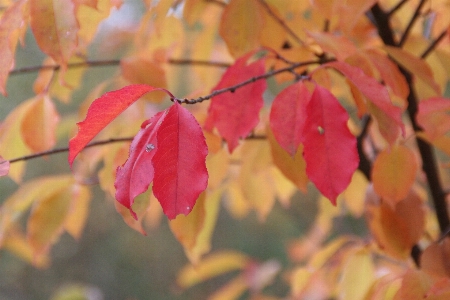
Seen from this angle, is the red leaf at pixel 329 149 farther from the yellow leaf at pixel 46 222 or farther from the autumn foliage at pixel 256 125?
the yellow leaf at pixel 46 222

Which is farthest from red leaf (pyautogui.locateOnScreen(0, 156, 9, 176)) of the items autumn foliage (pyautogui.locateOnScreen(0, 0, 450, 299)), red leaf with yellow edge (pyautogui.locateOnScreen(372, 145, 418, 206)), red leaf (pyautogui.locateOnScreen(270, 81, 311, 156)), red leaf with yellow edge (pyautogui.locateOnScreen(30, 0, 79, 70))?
red leaf with yellow edge (pyautogui.locateOnScreen(372, 145, 418, 206))

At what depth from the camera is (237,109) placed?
47 cm

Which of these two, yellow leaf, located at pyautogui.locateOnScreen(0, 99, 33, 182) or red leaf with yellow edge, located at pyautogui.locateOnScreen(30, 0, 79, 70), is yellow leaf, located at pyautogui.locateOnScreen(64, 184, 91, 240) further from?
red leaf with yellow edge, located at pyautogui.locateOnScreen(30, 0, 79, 70)

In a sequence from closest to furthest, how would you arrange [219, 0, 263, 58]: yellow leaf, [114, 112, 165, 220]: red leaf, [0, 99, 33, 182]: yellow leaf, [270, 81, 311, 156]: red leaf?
1. [114, 112, 165, 220]: red leaf
2. [270, 81, 311, 156]: red leaf
3. [219, 0, 263, 58]: yellow leaf
4. [0, 99, 33, 182]: yellow leaf

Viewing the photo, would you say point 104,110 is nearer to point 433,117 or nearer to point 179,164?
point 179,164

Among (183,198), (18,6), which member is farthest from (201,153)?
(18,6)

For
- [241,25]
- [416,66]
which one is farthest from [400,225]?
[241,25]

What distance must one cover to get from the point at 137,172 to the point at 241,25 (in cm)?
31

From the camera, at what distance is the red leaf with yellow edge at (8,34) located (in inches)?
17.0

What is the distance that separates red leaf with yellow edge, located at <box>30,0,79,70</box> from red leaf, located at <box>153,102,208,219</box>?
164 millimetres

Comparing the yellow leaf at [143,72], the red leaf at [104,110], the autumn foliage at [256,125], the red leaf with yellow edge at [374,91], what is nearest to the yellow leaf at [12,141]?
the autumn foliage at [256,125]

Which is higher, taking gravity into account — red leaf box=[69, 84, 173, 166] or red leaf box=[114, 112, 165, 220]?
red leaf box=[69, 84, 173, 166]

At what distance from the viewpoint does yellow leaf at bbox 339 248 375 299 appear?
27.4 inches

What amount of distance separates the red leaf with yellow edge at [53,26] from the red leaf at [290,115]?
0.21m
